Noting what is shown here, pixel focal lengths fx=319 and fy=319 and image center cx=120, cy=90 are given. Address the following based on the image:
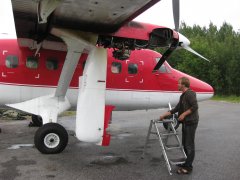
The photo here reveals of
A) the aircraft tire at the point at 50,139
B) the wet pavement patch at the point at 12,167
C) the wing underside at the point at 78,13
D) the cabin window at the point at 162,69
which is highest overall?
the wing underside at the point at 78,13

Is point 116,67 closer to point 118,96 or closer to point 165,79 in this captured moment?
point 118,96

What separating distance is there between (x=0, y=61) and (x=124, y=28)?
155 inches

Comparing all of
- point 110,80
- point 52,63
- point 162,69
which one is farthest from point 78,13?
point 162,69

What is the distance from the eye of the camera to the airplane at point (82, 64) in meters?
6.79

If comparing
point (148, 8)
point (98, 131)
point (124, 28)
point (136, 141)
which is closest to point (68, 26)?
point (124, 28)

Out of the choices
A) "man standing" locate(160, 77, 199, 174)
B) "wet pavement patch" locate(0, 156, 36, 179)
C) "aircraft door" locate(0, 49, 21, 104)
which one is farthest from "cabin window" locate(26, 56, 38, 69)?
"man standing" locate(160, 77, 199, 174)

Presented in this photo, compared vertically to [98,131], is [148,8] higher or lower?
higher

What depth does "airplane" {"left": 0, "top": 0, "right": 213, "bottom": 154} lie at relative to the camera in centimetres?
679

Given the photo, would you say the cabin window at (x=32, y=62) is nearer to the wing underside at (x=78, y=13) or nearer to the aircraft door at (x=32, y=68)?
the aircraft door at (x=32, y=68)

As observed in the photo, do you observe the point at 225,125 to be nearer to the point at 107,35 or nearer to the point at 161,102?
the point at 161,102

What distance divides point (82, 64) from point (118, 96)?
1550 millimetres

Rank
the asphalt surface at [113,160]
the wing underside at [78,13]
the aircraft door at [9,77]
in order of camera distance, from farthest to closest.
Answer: the aircraft door at [9,77] → the asphalt surface at [113,160] → the wing underside at [78,13]

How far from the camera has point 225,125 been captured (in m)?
13.8

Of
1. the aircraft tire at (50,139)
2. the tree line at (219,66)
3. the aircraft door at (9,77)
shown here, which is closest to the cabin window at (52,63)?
the aircraft door at (9,77)
